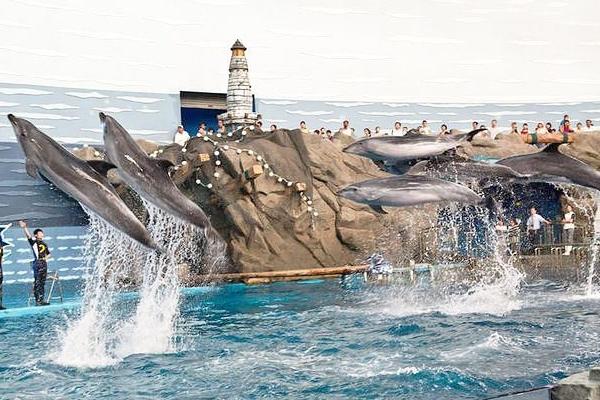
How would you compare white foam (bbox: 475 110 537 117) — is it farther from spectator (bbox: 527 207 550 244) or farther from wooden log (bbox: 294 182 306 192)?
wooden log (bbox: 294 182 306 192)

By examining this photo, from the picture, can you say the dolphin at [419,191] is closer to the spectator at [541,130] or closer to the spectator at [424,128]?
the spectator at [424,128]

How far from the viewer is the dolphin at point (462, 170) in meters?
8.75

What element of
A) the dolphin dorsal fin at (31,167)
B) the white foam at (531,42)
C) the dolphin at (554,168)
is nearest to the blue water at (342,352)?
the dolphin at (554,168)

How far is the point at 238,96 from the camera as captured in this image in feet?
62.9

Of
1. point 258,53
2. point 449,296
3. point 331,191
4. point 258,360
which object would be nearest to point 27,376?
point 258,360

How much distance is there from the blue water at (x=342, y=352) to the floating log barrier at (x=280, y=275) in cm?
304

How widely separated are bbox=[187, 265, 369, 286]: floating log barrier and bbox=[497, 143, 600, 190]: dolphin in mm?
5823

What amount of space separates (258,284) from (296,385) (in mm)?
8390

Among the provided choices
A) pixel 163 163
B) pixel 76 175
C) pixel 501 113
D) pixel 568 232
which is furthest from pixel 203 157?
pixel 501 113

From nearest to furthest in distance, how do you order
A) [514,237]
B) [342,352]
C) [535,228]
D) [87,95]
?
[342,352]
[535,228]
[514,237]
[87,95]

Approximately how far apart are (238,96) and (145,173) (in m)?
12.6

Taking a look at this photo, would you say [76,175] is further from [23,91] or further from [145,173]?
[23,91]

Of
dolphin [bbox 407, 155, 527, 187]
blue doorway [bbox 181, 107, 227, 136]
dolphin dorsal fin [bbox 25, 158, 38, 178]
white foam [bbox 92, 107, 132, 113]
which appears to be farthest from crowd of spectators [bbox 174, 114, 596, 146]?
dolphin dorsal fin [bbox 25, 158, 38, 178]

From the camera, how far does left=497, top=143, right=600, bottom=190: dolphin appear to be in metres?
8.95
